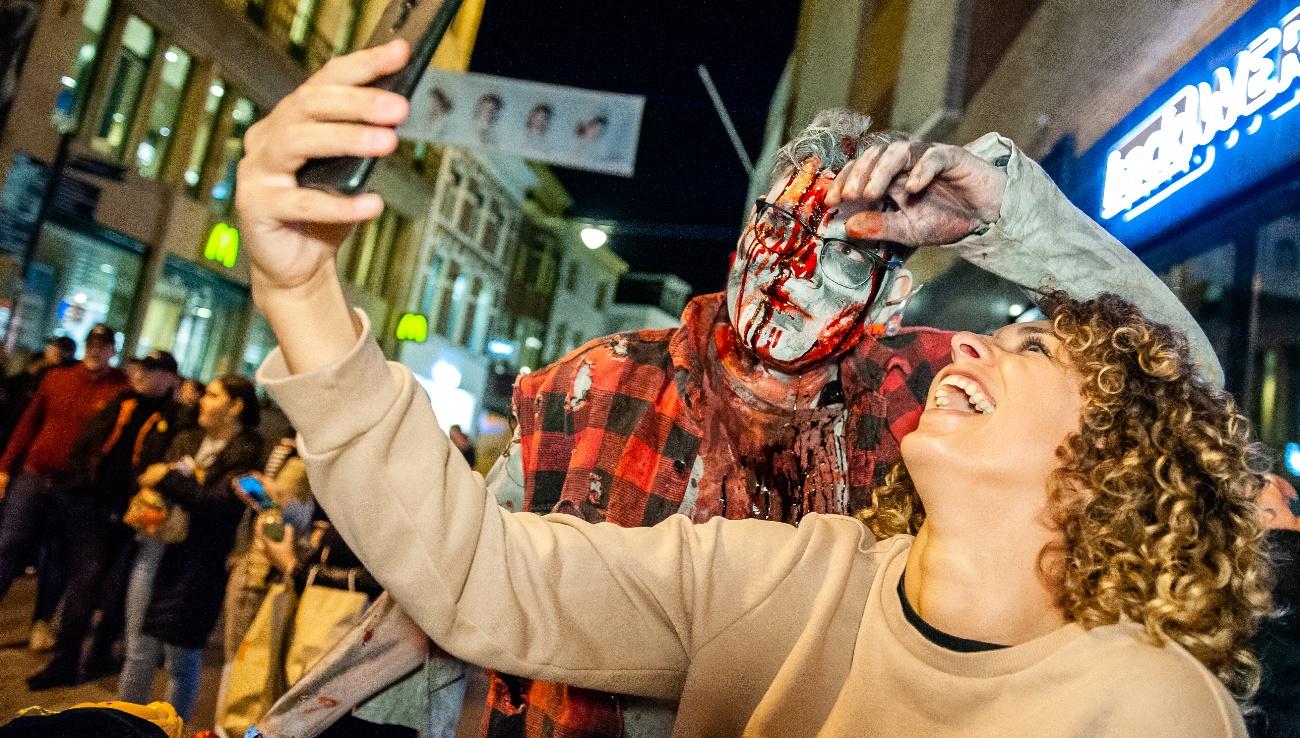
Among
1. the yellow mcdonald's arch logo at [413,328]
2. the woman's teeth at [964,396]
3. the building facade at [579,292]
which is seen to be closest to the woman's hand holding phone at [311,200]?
the woman's teeth at [964,396]

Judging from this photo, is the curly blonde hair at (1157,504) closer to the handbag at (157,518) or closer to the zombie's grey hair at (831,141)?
the zombie's grey hair at (831,141)

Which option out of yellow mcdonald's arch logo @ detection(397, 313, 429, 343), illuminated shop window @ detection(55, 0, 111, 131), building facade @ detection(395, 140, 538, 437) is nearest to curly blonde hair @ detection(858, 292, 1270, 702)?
illuminated shop window @ detection(55, 0, 111, 131)

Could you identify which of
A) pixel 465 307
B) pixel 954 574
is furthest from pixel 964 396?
pixel 465 307

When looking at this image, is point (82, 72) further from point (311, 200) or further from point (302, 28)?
point (311, 200)

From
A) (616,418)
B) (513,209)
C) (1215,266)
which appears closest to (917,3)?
(1215,266)

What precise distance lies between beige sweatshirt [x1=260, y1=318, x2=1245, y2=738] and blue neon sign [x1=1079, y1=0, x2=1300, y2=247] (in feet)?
7.31

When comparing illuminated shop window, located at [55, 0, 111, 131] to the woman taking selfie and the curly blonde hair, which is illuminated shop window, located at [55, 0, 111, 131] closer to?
the woman taking selfie

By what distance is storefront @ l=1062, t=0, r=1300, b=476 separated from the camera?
9.61ft

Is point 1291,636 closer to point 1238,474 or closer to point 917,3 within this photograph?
point 1238,474

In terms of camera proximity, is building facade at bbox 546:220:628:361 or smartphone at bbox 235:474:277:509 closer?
smartphone at bbox 235:474:277:509

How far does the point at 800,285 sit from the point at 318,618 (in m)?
Result: 2.35

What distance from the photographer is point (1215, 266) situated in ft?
11.6

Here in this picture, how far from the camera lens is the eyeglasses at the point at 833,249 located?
94.7 inches

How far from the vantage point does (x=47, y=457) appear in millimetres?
5598
